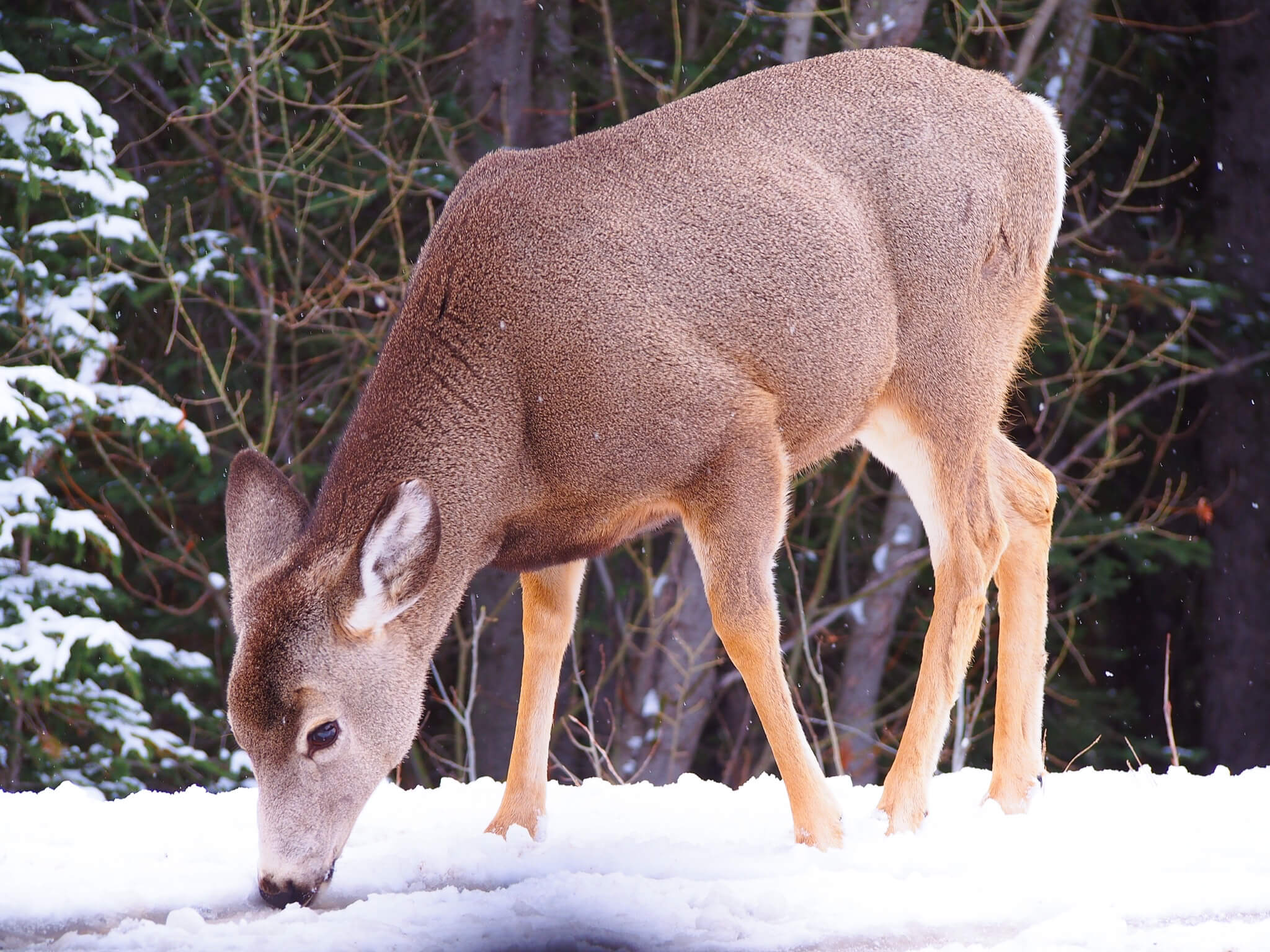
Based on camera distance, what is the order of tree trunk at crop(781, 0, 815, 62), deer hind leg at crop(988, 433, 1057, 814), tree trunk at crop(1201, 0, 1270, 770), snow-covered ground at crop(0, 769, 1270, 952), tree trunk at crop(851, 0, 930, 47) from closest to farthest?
snow-covered ground at crop(0, 769, 1270, 952)
deer hind leg at crop(988, 433, 1057, 814)
tree trunk at crop(851, 0, 930, 47)
tree trunk at crop(781, 0, 815, 62)
tree trunk at crop(1201, 0, 1270, 770)

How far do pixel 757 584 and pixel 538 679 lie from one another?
43.2 inches

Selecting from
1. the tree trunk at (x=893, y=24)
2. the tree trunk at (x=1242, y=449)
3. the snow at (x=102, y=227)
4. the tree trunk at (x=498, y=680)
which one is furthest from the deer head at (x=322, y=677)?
the tree trunk at (x=1242, y=449)

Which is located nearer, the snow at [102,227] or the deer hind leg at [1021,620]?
the deer hind leg at [1021,620]

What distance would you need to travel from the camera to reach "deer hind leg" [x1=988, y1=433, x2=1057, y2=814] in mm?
5801

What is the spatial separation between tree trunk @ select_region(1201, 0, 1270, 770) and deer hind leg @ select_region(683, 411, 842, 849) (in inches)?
365

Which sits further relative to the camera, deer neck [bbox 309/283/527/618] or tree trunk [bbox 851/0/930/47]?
tree trunk [bbox 851/0/930/47]

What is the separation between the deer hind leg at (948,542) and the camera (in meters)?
5.64

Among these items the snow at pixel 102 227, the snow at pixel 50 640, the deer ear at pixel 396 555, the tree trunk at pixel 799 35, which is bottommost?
the snow at pixel 50 640

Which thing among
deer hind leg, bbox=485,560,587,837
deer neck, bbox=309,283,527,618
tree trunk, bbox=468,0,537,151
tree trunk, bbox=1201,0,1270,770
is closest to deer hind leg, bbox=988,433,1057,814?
deer hind leg, bbox=485,560,587,837

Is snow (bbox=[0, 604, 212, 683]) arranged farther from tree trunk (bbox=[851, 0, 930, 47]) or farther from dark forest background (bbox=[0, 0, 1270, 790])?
tree trunk (bbox=[851, 0, 930, 47])

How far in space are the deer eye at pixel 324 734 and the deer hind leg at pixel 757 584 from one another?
1.34 m

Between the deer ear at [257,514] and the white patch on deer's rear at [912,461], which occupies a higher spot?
the deer ear at [257,514]

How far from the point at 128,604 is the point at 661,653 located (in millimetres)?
4746

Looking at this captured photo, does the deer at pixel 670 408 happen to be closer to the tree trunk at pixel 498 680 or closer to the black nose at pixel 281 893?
the black nose at pixel 281 893
